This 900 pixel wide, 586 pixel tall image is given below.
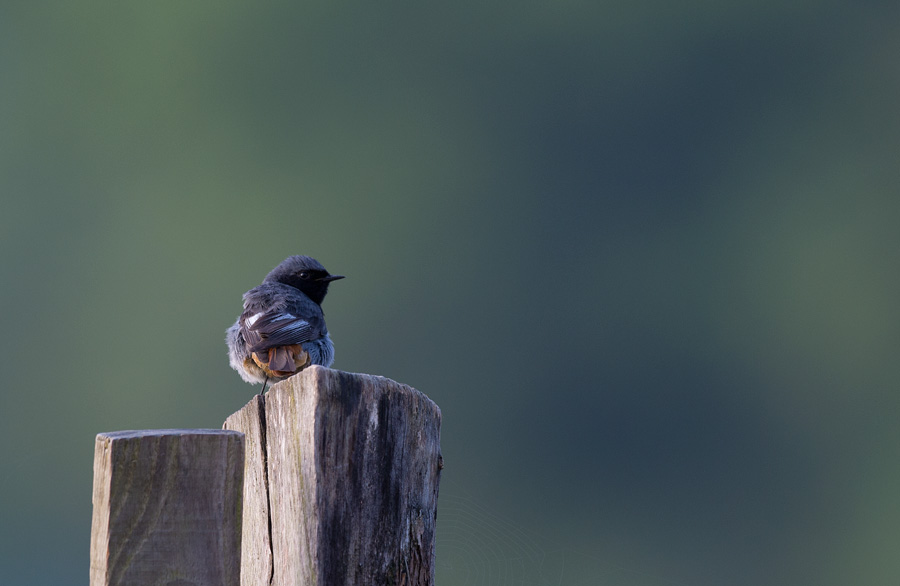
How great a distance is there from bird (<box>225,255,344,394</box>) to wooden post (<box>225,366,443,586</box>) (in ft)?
8.68

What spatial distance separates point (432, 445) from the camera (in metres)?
2.36

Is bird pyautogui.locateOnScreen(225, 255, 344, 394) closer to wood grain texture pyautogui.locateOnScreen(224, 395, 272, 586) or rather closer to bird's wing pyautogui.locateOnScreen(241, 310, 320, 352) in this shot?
bird's wing pyautogui.locateOnScreen(241, 310, 320, 352)

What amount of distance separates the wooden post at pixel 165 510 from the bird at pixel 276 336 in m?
2.97

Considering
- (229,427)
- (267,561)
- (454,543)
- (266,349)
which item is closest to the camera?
(267,561)

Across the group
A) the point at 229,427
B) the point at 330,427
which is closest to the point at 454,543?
the point at 229,427

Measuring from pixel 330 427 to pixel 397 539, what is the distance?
0.34 m

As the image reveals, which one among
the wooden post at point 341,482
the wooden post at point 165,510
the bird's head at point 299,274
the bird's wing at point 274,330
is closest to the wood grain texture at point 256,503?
the wooden post at point 341,482

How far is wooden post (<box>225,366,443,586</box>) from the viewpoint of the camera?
2117 mm

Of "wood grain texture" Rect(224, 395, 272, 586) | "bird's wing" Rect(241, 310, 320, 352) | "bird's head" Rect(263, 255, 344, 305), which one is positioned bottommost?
"wood grain texture" Rect(224, 395, 272, 586)

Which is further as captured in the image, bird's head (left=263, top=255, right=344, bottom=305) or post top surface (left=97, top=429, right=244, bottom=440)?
bird's head (left=263, top=255, right=344, bottom=305)

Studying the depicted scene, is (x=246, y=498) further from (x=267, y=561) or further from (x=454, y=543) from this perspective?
(x=454, y=543)

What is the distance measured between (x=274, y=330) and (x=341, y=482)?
2988 millimetres

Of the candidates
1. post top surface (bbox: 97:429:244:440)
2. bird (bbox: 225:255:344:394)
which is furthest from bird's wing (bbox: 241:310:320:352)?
post top surface (bbox: 97:429:244:440)

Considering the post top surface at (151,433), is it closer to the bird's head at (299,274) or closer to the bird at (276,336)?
the bird at (276,336)
